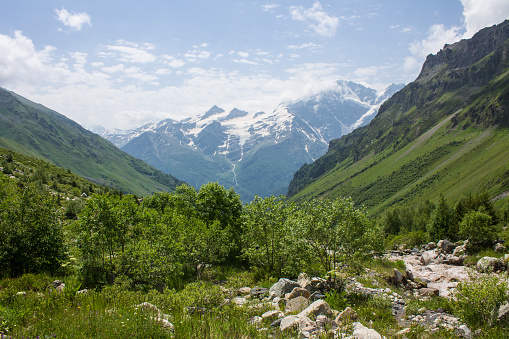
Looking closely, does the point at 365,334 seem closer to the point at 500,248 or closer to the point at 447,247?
the point at 500,248

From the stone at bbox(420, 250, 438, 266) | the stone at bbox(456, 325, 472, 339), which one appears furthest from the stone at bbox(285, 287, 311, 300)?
the stone at bbox(420, 250, 438, 266)

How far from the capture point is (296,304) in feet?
57.4

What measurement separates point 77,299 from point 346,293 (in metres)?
16.9

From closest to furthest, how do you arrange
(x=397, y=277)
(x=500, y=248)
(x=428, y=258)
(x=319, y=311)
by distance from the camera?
(x=319, y=311), (x=397, y=277), (x=500, y=248), (x=428, y=258)

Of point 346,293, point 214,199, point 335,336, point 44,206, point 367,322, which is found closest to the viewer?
point 335,336

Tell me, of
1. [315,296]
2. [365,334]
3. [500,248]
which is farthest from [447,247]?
[365,334]

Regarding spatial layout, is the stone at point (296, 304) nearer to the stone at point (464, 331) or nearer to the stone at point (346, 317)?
the stone at point (346, 317)

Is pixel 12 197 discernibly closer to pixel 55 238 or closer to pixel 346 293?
pixel 55 238

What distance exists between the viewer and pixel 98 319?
10234 millimetres

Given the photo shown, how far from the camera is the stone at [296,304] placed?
16812 mm

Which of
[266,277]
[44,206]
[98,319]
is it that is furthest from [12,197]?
[266,277]

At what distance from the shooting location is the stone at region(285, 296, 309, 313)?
16.8 meters

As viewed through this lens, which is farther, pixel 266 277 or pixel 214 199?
pixel 214 199

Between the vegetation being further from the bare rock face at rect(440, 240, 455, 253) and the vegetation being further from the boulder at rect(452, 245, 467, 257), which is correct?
the bare rock face at rect(440, 240, 455, 253)
